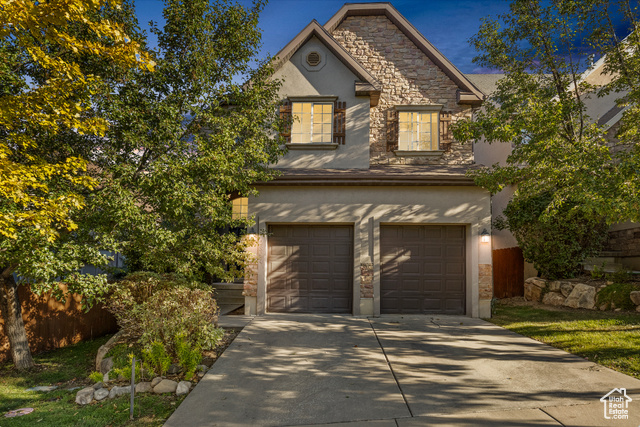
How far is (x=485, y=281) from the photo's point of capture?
9906 millimetres

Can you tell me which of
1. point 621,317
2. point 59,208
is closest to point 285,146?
point 59,208

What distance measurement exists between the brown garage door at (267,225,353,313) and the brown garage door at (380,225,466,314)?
3.51 ft

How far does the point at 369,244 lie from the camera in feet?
33.2

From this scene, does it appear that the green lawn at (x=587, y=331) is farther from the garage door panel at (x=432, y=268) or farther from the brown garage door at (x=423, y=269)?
the garage door panel at (x=432, y=268)

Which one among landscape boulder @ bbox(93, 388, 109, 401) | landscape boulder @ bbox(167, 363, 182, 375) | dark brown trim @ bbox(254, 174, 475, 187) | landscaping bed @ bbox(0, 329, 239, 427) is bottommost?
landscaping bed @ bbox(0, 329, 239, 427)

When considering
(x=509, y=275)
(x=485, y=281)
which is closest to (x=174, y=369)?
(x=485, y=281)

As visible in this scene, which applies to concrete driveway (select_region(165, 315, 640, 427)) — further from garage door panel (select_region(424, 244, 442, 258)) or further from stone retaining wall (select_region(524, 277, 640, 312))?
stone retaining wall (select_region(524, 277, 640, 312))

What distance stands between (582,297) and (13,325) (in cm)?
1332

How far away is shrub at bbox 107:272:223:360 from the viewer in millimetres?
6012

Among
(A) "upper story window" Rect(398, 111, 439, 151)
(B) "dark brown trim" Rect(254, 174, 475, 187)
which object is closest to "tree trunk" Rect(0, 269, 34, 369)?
A: (B) "dark brown trim" Rect(254, 174, 475, 187)

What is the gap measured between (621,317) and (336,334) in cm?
684

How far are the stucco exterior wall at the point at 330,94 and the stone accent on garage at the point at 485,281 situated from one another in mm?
4191

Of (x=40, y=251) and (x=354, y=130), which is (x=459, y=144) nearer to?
(x=354, y=130)

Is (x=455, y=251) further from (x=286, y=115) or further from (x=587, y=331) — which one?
(x=286, y=115)
